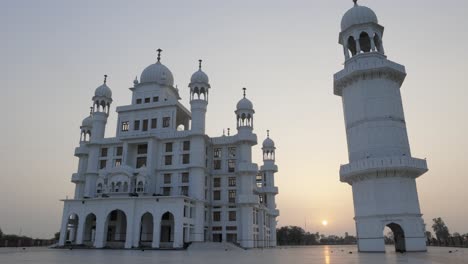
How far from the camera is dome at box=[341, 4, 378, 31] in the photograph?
34719mm

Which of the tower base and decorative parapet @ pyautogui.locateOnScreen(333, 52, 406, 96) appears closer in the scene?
the tower base

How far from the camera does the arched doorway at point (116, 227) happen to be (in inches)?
2093

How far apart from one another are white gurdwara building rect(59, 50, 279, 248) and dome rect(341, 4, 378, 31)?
2761 cm

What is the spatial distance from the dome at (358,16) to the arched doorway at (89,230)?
4506cm

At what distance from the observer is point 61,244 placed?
51.9 metres

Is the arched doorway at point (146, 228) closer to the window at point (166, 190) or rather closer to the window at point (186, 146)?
the window at point (166, 190)

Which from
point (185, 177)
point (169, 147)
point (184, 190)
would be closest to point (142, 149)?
point (169, 147)

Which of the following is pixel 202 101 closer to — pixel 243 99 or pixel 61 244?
pixel 243 99

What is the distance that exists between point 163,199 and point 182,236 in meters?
5.84

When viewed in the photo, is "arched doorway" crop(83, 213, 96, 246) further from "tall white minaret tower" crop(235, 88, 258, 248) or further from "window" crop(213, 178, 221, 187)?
"tall white minaret tower" crop(235, 88, 258, 248)

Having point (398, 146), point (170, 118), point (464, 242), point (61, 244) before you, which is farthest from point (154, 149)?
point (464, 242)

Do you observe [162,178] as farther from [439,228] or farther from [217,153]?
[439,228]

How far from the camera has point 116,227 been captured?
54.3m

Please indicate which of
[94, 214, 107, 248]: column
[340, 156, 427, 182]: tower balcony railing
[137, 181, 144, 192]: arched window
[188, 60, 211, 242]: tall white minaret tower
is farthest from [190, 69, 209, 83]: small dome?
[340, 156, 427, 182]: tower balcony railing
